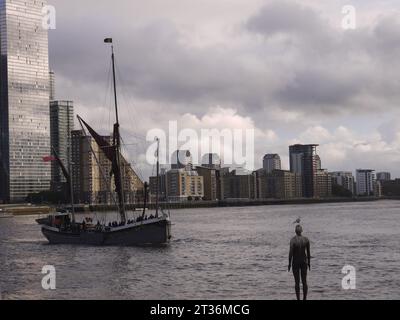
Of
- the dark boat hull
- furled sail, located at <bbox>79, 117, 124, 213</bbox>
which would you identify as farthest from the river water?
furled sail, located at <bbox>79, 117, 124, 213</bbox>

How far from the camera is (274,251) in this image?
64812 millimetres

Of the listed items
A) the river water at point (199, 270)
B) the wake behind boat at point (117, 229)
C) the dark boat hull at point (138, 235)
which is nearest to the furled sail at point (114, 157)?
the wake behind boat at point (117, 229)

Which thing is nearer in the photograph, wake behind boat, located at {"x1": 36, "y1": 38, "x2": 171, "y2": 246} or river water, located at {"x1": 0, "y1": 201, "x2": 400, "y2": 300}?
river water, located at {"x1": 0, "y1": 201, "x2": 400, "y2": 300}

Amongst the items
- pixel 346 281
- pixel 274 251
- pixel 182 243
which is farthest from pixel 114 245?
pixel 346 281

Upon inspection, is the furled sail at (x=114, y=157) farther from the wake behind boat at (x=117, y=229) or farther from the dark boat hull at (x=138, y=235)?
the dark boat hull at (x=138, y=235)

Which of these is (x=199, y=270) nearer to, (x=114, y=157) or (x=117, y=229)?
(x=117, y=229)

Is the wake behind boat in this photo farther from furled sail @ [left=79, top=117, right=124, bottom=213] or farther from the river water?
the river water

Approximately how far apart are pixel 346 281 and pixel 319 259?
49.6 feet

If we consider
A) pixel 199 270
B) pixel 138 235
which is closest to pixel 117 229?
pixel 138 235

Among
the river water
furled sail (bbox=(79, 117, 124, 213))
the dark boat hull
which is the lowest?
the river water

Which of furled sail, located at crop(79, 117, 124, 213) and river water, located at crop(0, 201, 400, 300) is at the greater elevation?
furled sail, located at crop(79, 117, 124, 213)
